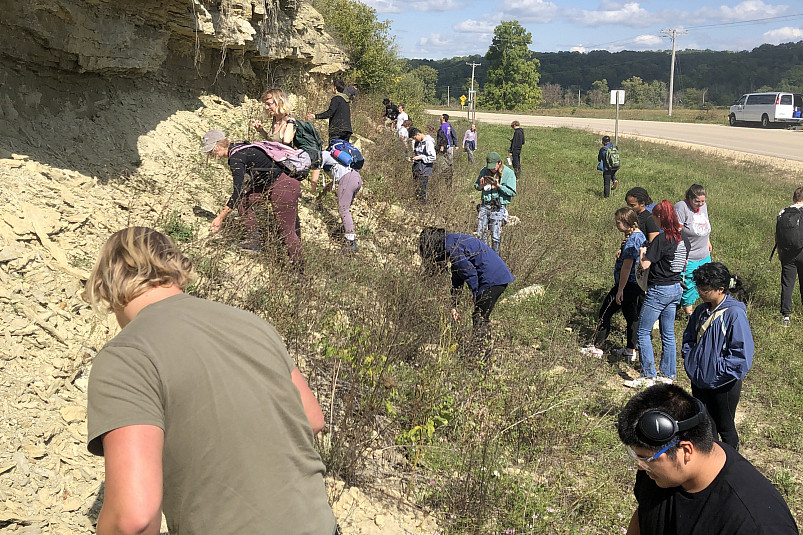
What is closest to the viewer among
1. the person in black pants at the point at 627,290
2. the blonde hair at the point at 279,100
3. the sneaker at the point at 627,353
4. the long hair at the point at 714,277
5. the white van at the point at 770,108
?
the long hair at the point at 714,277

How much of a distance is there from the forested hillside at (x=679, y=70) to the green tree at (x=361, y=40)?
82.2 metres

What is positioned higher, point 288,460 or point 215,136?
point 215,136

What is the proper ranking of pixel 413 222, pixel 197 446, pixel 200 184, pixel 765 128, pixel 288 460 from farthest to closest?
pixel 765 128 < pixel 413 222 < pixel 200 184 < pixel 288 460 < pixel 197 446

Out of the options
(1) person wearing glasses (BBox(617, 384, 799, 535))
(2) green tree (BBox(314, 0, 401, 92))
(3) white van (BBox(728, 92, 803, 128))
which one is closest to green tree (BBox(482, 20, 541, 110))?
(3) white van (BBox(728, 92, 803, 128))

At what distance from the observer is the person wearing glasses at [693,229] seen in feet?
22.5

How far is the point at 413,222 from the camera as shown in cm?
848

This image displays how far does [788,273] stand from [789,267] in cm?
10

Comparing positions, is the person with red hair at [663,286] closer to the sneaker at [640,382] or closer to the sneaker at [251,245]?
the sneaker at [640,382]

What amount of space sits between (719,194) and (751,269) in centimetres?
622

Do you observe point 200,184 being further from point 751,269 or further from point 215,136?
point 751,269

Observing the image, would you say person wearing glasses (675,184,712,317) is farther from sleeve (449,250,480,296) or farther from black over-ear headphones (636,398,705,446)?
black over-ear headphones (636,398,705,446)

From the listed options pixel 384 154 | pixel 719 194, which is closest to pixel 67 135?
pixel 384 154

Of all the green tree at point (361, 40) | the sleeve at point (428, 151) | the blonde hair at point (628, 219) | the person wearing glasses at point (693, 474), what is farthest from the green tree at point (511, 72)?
the person wearing glasses at point (693, 474)

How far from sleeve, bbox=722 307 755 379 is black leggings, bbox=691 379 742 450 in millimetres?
165
